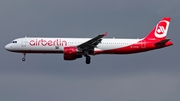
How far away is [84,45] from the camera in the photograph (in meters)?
93.4

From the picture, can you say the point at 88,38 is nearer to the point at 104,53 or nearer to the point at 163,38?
the point at 104,53

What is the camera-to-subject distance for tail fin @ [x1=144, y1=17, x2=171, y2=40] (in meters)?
98.3

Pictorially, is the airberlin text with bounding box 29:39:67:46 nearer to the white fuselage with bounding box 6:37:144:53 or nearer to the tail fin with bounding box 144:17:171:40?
the white fuselage with bounding box 6:37:144:53

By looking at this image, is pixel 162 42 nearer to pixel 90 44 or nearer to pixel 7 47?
pixel 90 44

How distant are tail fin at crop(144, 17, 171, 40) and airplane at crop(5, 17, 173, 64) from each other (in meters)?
0.17

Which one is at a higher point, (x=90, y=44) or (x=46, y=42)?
(x=46, y=42)

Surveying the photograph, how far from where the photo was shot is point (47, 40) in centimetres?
9394

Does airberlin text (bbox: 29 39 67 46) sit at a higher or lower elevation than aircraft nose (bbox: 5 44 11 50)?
higher

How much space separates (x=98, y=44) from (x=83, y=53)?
8.48 ft

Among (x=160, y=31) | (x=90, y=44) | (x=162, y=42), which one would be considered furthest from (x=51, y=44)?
(x=160, y=31)

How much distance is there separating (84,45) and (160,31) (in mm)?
12880

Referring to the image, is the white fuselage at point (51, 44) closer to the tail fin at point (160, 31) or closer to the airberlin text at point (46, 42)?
the airberlin text at point (46, 42)

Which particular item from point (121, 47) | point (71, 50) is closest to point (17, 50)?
point (71, 50)

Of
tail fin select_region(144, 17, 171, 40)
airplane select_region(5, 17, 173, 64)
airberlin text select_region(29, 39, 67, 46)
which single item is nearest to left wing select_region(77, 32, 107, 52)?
airplane select_region(5, 17, 173, 64)
